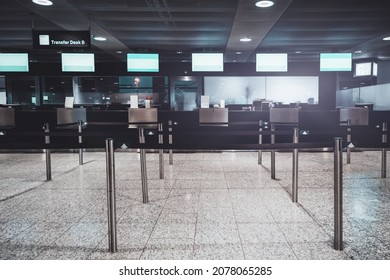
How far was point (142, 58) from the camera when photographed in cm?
1093

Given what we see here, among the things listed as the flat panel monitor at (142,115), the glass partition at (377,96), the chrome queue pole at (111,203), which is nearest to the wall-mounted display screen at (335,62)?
the glass partition at (377,96)

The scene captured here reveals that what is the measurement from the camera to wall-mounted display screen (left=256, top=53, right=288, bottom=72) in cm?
1095

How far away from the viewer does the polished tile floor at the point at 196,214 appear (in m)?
2.54

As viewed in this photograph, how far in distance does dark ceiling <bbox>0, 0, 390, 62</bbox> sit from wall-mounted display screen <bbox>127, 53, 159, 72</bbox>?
0.35m

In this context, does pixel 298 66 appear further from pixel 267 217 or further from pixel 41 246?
pixel 41 246

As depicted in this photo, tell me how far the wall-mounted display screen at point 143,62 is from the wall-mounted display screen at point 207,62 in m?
1.24

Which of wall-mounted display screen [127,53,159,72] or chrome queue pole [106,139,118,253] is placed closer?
chrome queue pole [106,139,118,253]

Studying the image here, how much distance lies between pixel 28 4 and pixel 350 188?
6.55 m

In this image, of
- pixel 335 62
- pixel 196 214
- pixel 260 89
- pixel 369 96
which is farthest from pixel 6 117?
pixel 369 96

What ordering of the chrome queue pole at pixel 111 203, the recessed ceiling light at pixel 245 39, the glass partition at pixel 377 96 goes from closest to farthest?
the chrome queue pole at pixel 111 203, the recessed ceiling light at pixel 245 39, the glass partition at pixel 377 96

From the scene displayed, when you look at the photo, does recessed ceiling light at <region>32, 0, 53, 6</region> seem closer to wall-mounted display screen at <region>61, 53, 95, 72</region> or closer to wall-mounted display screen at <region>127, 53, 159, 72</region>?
wall-mounted display screen at <region>61, 53, 95, 72</region>

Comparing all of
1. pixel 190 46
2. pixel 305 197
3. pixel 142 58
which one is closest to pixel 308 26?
pixel 190 46

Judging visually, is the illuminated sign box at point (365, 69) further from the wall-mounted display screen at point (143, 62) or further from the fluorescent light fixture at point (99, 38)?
the fluorescent light fixture at point (99, 38)

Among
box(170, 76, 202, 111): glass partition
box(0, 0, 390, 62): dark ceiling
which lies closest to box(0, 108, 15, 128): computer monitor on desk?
box(0, 0, 390, 62): dark ceiling
